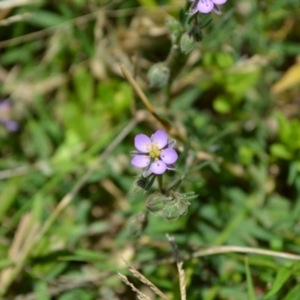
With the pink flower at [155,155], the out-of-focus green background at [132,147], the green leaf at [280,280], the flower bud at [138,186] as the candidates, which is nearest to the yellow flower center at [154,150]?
the pink flower at [155,155]

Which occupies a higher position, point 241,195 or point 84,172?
point 84,172

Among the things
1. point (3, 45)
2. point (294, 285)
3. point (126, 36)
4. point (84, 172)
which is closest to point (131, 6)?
point (126, 36)

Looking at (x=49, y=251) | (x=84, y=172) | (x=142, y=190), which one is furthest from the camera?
(x=84, y=172)

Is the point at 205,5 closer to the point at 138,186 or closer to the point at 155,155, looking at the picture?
the point at 155,155

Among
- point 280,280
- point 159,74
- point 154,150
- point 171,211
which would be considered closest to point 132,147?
point 159,74

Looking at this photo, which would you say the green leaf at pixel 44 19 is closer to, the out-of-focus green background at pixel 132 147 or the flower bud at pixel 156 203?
the out-of-focus green background at pixel 132 147

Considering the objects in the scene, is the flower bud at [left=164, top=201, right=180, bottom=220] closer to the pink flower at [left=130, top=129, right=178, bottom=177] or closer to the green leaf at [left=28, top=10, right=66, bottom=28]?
the pink flower at [left=130, top=129, right=178, bottom=177]

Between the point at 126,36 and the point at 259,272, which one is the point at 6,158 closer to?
the point at 126,36
